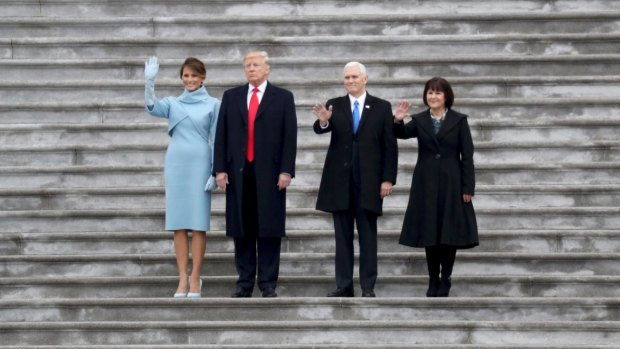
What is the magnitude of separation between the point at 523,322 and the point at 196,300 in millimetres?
2265

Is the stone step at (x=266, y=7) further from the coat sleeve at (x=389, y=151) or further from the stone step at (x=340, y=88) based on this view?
the coat sleeve at (x=389, y=151)

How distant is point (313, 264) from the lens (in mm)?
12953

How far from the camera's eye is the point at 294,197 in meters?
13.9

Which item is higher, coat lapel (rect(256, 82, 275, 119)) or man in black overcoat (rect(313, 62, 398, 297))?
coat lapel (rect(256, 82, 275, 119))

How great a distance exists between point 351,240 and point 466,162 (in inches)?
39.5

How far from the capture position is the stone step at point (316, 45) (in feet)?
50.8

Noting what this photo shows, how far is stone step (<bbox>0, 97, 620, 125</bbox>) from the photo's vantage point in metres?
14.6

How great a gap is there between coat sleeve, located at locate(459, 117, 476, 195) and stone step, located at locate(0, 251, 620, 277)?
692 mm

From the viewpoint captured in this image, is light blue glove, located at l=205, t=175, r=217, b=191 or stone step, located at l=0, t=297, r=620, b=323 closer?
stone step, located at l=0, t=297, r=620, b=323

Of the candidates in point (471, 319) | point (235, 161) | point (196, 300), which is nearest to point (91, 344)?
point (196, 300)

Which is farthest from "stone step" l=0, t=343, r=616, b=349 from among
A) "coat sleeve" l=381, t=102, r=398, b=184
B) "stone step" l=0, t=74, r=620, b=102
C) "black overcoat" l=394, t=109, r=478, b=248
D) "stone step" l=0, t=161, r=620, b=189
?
"stone step" l=0, t=74, r=620, b=102

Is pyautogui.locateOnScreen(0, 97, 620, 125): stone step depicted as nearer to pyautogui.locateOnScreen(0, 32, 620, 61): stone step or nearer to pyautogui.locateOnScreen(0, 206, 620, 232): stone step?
pyautogui.locateOnScreen(0, 32, 620, 61): stone step

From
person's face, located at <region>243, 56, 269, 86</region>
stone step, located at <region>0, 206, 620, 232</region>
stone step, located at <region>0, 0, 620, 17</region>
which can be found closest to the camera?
person's face, located at <region>243, 56, 269, 86</region>

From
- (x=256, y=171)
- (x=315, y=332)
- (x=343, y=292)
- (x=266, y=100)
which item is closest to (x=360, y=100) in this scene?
(x=266, y=100)
